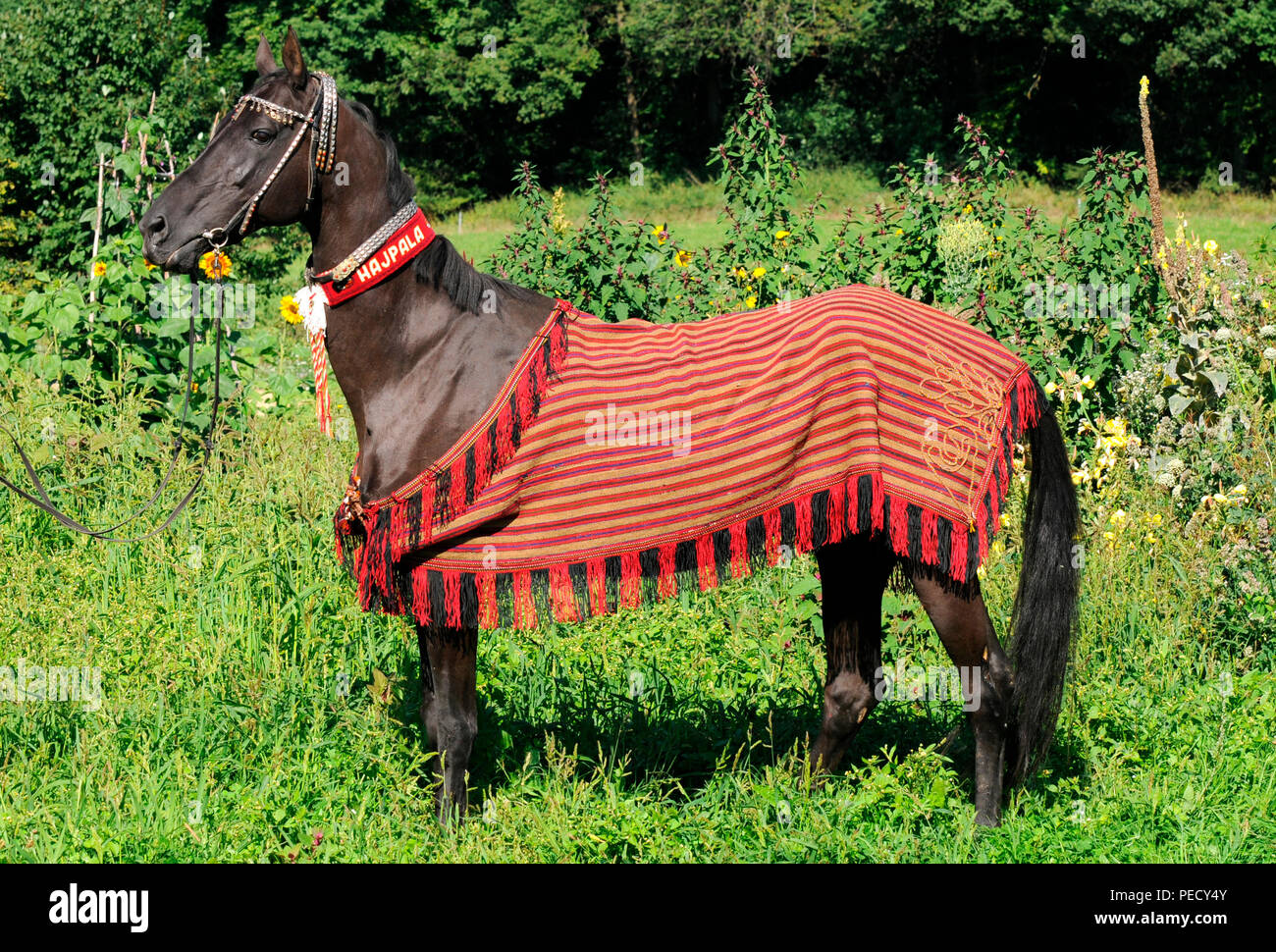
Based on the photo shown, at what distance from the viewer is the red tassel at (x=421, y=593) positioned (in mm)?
3629

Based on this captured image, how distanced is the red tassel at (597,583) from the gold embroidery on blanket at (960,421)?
1.10 metres

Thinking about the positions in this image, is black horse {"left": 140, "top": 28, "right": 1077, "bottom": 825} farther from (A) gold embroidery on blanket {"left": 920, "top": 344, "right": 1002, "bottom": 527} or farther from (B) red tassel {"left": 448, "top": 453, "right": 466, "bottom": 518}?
(A) gold embroidery on blanket {"left": 920, "top": 344, "right": 1002, "bottom": 527}

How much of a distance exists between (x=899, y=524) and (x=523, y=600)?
1224 millimetres

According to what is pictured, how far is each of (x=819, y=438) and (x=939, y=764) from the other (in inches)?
50.6

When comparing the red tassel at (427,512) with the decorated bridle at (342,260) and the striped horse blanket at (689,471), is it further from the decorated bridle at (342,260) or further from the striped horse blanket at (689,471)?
the decorated bridle at (342,260)

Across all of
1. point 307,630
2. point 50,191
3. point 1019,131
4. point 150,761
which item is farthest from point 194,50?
point 1019,131

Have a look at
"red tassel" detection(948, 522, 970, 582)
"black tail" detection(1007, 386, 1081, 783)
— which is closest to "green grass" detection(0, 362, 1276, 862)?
"black tail" detection(1007, 386, 1081, 783)

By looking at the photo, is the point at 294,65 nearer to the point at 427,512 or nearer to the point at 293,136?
the point at 293,136

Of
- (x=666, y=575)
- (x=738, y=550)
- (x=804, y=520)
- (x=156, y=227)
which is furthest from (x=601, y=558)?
(x=156, y=227)

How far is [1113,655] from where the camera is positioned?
5051mm

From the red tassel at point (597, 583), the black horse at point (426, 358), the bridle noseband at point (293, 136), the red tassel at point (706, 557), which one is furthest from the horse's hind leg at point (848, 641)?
the bridle noseband at point (293, 136)

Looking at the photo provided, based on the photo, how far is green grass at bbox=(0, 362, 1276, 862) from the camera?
12.4 ft

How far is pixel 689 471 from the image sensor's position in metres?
3.70
